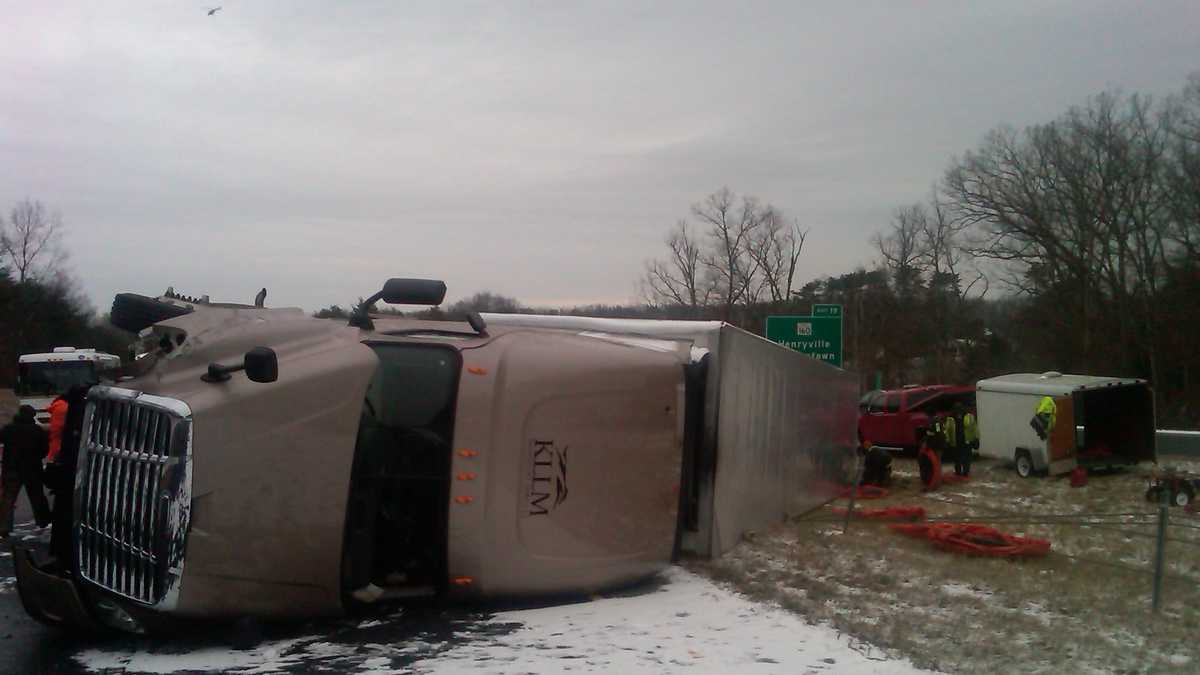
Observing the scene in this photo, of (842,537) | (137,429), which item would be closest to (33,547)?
(137,429)

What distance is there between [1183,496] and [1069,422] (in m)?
5.70

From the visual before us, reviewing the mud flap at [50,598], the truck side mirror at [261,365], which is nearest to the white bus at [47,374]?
the mud flap at [50,598]

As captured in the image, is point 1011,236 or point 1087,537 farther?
point 1011,236

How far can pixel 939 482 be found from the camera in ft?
60.8

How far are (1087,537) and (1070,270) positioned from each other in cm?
4194

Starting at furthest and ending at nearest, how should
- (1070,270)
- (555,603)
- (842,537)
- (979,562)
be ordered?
(1070,270), (842,537), (979,562), (555,603)

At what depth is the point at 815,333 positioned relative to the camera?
19.0 meters

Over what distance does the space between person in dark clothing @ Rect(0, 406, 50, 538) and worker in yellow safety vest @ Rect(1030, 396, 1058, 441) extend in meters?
17.2

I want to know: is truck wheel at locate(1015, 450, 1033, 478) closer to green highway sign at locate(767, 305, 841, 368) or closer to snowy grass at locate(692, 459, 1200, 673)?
green highway sign at locate(767, 305, 841, 368)

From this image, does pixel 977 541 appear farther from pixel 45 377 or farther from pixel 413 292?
pixel 45 377

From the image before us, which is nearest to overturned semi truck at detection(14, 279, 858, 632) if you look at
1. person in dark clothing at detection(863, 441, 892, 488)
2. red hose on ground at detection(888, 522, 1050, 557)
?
red hose on ground at detection(888, 522, 1050, 557)

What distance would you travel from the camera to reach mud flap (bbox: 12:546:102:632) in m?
6.04

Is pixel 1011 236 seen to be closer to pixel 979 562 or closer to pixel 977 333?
pixel 977 333

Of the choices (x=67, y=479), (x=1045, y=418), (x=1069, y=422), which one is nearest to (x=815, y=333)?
(x=1045, y=418)
